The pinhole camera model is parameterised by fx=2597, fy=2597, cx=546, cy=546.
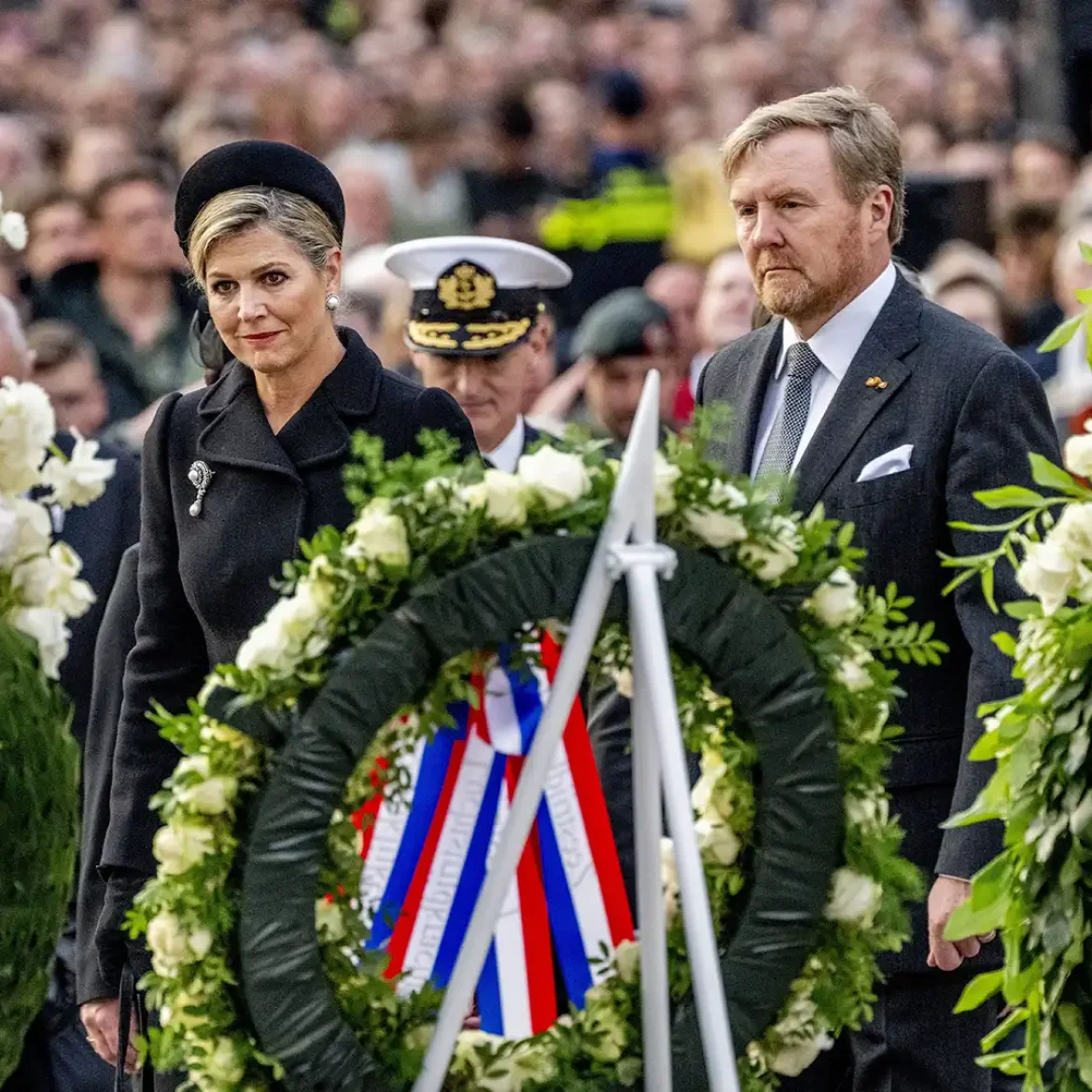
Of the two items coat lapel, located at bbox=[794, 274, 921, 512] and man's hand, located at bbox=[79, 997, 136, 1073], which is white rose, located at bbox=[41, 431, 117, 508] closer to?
man's hand, located at bbox=[79, 997, 136, 1073]

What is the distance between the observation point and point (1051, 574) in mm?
3762

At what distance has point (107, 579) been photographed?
19.4 ft

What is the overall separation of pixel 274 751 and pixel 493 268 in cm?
272

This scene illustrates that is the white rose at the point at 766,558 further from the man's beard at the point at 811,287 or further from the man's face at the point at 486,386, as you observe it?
the man's face at the point at 486,386

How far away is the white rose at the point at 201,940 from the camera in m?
3.53

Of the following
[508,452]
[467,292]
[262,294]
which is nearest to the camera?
[262,294]

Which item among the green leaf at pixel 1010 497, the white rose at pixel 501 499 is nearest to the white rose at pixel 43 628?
the white rose at pixel 501 499

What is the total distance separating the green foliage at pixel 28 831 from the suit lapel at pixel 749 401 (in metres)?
1.61

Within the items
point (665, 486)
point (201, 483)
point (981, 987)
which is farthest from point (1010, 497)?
point (201, 483)

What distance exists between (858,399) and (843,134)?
0.50 metres

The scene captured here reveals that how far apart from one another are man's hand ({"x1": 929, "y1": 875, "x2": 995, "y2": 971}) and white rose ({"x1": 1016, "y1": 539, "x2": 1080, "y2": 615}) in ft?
2.68

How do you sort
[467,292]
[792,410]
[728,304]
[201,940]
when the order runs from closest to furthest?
[201,940], [792,410], [467,292], [728,304]

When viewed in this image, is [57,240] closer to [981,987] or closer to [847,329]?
[847,329]

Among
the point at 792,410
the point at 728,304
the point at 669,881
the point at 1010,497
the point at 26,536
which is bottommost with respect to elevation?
the point at 669,881
